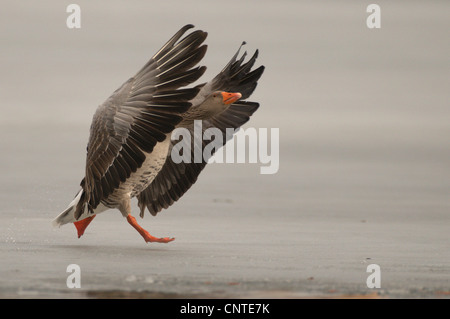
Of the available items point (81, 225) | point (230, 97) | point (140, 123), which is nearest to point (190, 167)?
point (230, 97)

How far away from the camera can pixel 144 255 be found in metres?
9.01

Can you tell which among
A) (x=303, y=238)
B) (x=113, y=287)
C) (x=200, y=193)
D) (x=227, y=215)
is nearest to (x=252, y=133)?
(x=200, y=193)

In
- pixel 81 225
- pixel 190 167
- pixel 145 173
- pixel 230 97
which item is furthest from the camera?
pixel 190 167

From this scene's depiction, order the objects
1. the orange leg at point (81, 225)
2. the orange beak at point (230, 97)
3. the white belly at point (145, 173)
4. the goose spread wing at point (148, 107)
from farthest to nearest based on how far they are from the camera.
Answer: the orange leg at point (81, 225)
the orange beak at point (230, 97)
the white belly at point (145, 173)
the goose spread wing at point (148, 107)

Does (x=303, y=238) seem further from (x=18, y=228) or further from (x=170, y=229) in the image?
(x=18, y=228)

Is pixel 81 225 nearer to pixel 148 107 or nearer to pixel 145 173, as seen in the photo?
pixel 145 173

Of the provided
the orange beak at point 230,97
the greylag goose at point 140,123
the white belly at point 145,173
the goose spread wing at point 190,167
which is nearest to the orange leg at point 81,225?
the greylag goose at point 140,123

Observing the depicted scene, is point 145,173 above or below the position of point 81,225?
above

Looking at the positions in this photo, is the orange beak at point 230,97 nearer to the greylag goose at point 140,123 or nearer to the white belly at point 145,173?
the greylag goose at point 140,123

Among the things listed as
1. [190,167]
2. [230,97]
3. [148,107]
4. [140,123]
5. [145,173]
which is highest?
[230,97]

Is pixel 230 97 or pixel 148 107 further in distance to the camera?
pixel 230 97

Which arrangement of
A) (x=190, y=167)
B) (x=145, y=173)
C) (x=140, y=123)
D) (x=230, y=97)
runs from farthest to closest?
(x=190, y=167), (x=230, y=97), (x=145, y=173), (x=140, y=123)

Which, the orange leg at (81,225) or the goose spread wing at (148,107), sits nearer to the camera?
the goose spread wing at (148,107)

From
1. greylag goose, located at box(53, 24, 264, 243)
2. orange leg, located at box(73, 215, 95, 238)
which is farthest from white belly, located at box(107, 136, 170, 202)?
orange leg, located at box(73, 215, 95, 238)
